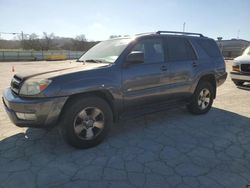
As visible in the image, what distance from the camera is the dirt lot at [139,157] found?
2.72m

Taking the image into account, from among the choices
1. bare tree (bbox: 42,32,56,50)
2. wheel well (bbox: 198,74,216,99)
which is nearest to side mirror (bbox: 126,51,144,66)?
wheel well (bbox: 198,74,216,99)

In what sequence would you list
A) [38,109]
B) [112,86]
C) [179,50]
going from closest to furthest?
[38,109] → [112,86] → [179,50]

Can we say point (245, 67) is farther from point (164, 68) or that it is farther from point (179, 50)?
point (164, 68)

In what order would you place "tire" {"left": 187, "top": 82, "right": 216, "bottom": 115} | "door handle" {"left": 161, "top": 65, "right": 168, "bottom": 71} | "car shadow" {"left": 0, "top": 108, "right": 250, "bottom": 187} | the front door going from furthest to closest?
"tire" {"left": 187, "top": 82, "right": 216, "bottom": 115} < "door handle" {"left": 161, "top": 65, "right": 168, "bottom": 71} < the front door < "car shadow" {"left": 0, "top": 108, "right": 250, "bottom": 187}

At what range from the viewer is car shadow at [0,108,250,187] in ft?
9.77

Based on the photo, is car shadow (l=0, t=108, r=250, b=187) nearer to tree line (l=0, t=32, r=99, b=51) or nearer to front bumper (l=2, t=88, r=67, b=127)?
front bumper (l=2, t=88, r=67, b=127)

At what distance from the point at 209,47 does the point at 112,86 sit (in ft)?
10.1

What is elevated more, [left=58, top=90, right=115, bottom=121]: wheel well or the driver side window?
the driver side window

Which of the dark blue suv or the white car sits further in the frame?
the white car

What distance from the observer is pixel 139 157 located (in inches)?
129

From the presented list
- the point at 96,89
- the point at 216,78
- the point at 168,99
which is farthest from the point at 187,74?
the point at 96,89

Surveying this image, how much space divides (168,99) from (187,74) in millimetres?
720

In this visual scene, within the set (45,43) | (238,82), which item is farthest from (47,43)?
(238,82)

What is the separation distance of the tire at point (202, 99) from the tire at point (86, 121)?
2.34 metres
